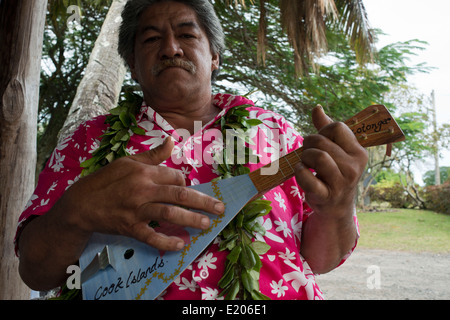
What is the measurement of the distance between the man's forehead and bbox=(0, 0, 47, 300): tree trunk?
946mm

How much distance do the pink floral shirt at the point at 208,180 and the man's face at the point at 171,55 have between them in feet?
0.39

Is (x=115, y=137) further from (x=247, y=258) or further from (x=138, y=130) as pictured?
(x=247, y=258)

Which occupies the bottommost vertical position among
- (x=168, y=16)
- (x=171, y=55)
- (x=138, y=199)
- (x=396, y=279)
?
(x=396, y=279)

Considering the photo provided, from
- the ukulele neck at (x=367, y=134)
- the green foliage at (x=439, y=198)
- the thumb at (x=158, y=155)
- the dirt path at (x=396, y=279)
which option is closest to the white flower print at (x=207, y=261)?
the ukulele neck at (x=367, y=134)

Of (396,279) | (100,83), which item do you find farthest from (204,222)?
(396,279)

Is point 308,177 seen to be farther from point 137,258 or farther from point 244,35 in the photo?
point 244,35

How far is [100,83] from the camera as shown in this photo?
279 centimetres

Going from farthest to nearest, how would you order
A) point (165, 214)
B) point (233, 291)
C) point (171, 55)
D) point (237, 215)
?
point (171, 55) < point (237, 215) < point (233, 291) < point (165, 214)

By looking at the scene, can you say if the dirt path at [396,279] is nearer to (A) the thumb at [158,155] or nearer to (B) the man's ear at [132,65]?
(B) the man's ear at [132,65]

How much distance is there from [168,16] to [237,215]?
3.14 ft

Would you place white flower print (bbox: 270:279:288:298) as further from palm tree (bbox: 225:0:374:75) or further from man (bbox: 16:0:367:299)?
palm tree (bbox: 225:0:374:75)

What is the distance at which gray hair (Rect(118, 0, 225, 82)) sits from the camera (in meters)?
1.72

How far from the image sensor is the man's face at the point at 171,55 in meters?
1.57

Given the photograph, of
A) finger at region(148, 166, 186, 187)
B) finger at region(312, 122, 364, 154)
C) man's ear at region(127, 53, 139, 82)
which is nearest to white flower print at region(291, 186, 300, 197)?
finger at region(312, 122, 364, 154)
